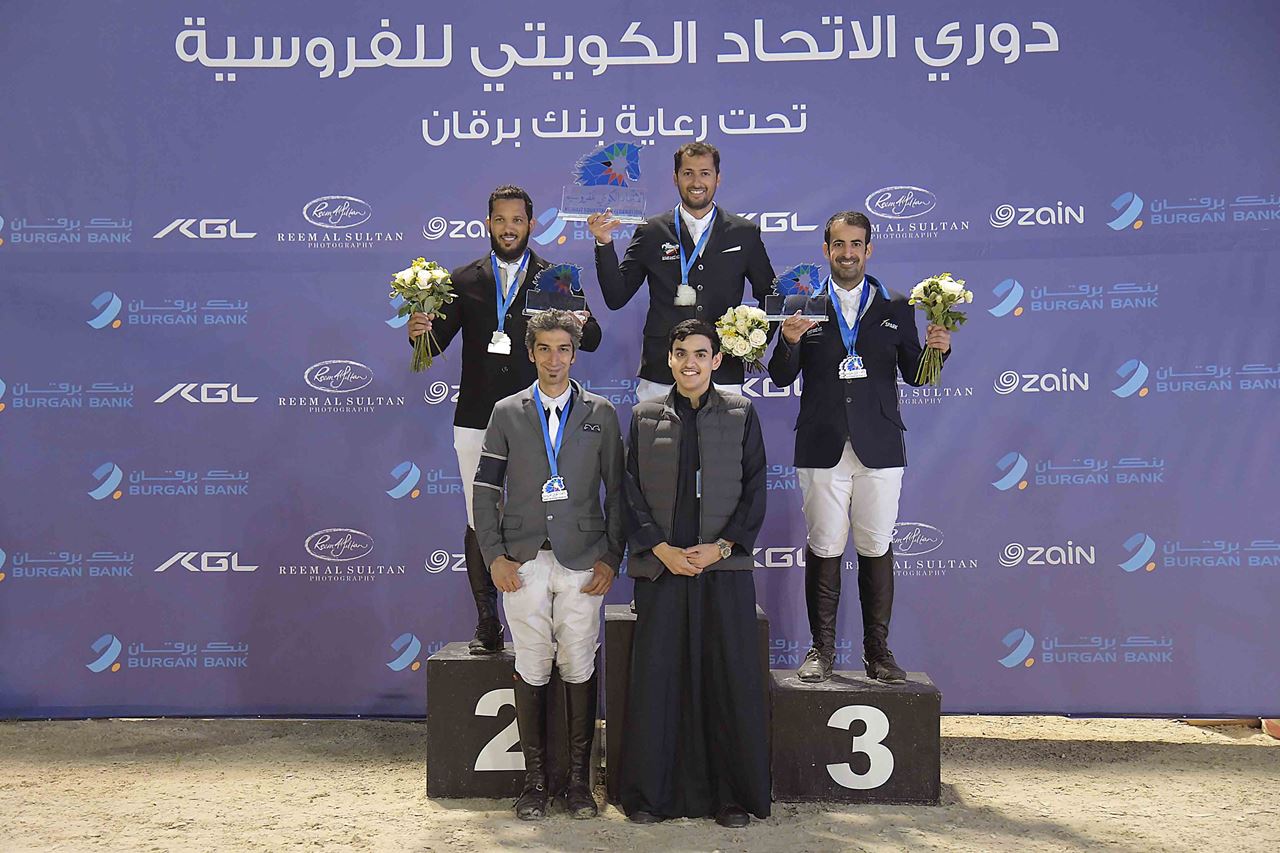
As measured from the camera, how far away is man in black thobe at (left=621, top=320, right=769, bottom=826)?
3635 mm

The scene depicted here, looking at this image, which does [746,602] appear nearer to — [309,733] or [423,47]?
[309,733]

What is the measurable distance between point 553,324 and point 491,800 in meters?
1.85

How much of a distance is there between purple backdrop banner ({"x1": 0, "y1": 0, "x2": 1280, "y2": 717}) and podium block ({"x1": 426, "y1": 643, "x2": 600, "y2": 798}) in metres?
1.10

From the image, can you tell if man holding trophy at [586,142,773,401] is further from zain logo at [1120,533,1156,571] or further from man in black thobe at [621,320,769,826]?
zain logo at [1120,533,1156,571]

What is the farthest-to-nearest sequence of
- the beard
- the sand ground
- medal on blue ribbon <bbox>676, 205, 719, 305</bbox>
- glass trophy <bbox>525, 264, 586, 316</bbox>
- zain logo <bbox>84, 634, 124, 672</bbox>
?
zain logo <bbox>84, 634, 124, 672</bbox> < the beard < medal on blue ribbon <bbox>676, 205, 719, 305</bbox> < glass trophy <bbox>525, 264, 586, 316</bbox> < the sand ground

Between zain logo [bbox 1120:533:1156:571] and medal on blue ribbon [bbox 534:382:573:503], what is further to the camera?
zain logo [bbox 1120:533:1156:571]

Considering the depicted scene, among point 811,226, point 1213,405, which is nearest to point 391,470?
point 811,226

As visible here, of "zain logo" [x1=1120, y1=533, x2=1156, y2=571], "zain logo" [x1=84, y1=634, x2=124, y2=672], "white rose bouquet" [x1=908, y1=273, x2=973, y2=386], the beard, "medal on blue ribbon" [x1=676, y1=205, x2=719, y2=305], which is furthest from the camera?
"zain logo" [x1=84, y1=634, x2=124, y2=672]

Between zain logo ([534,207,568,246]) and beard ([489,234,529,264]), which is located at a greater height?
zain logo ([534,207,568,246])

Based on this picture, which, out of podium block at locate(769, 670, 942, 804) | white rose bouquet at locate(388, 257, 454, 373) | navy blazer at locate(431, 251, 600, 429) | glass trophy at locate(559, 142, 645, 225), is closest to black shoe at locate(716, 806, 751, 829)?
podium block at locate(769, 670, 942, 804)

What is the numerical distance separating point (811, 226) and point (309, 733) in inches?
137

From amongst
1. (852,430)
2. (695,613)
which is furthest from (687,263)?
(695,613)

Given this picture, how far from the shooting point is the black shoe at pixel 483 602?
411 cm

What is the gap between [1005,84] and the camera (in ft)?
16.5
